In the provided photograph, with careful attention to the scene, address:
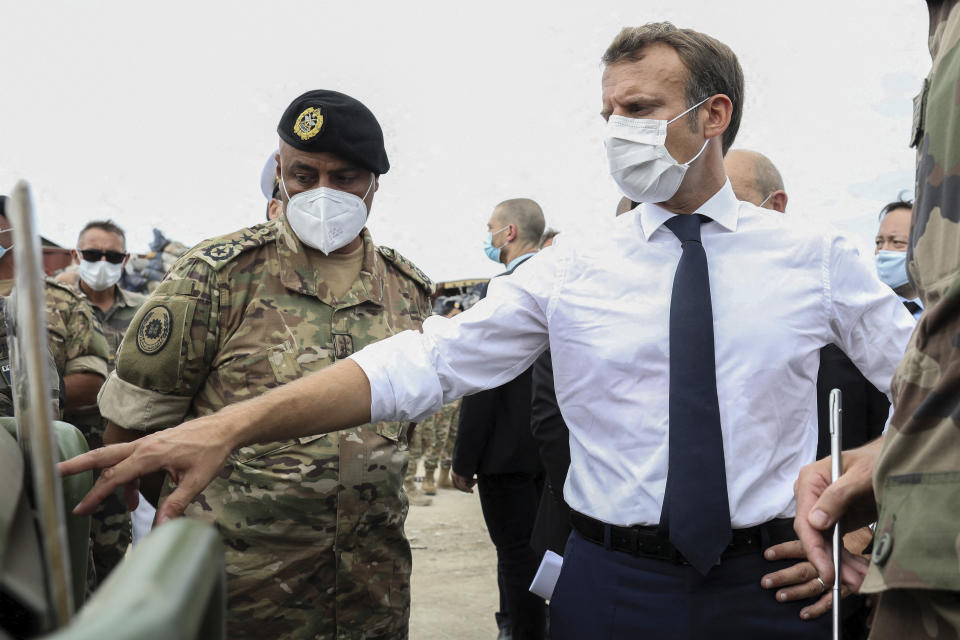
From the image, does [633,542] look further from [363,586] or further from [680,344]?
[363,586]

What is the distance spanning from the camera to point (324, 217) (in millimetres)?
2645

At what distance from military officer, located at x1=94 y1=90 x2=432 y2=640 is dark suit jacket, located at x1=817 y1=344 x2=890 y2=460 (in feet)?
4.93

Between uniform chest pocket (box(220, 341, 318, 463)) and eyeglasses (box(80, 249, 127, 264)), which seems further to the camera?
eyeglasses (box(80, 249, 127, 264))

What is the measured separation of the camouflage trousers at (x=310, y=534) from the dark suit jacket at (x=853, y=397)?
1539 millimetres

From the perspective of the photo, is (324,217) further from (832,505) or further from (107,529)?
(107,529)

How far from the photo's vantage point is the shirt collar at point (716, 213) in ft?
6.48

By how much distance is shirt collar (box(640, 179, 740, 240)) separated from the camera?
198cm

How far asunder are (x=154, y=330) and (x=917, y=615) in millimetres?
1925

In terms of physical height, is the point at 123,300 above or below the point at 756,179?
below

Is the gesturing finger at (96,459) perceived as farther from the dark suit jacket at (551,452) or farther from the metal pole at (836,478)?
the dark suit jacket at (551,452)

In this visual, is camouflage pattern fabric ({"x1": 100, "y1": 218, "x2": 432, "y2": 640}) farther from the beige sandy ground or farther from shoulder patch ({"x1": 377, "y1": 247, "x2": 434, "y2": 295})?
the beige sandy ground

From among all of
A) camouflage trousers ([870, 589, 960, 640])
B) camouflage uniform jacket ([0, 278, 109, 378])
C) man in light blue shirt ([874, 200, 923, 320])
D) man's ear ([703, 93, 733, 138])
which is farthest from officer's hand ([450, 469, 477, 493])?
camouflage trousers ([870, 589, 960, 640])

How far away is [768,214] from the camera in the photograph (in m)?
2.01

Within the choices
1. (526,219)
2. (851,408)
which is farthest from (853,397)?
(526,219)
